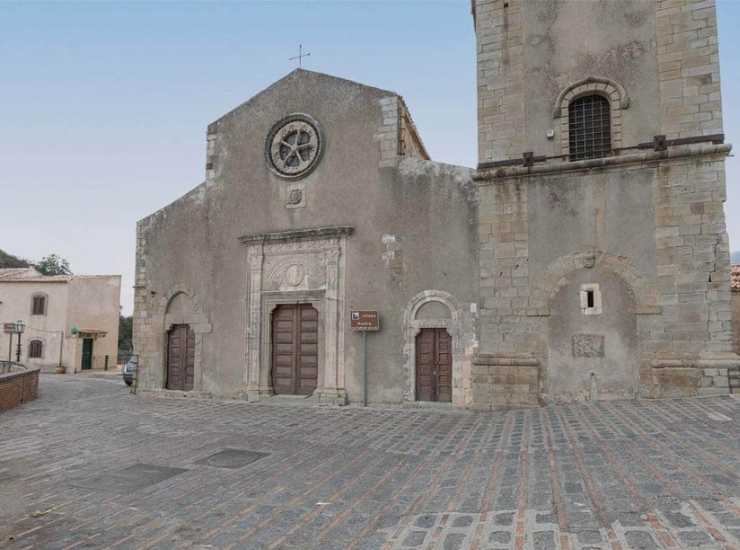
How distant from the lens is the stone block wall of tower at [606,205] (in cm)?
1014

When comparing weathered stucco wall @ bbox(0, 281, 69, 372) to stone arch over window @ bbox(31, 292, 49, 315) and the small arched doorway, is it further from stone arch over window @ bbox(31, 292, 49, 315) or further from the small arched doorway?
the small arched doorway

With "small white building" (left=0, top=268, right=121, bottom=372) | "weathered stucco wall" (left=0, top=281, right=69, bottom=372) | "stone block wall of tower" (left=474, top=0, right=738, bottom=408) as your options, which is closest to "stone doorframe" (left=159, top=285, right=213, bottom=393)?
"stone block wall of tower" (left=474, top=0, right=738, bottom=408)

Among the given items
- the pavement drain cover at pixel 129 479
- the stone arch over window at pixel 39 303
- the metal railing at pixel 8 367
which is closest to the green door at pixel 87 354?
the stone arch over window at pixel 39 303

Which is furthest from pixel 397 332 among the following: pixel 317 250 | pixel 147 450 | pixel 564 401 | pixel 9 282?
pixel 9 282

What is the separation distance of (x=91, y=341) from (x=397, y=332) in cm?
2593

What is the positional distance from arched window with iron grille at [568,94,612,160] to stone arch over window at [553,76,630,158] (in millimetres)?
97

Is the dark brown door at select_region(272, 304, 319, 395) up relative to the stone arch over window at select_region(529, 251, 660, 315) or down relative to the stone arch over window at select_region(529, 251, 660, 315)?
down

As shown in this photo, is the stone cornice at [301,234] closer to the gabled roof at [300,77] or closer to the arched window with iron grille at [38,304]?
the gabled roof at [300,77]

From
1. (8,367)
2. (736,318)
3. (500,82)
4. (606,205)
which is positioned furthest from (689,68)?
(8,367)

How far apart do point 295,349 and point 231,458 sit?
6011mm

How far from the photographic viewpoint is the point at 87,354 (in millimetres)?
31422

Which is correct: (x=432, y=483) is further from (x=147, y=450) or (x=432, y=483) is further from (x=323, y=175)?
(x=323, y=175)

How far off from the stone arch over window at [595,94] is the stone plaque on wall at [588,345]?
380cm

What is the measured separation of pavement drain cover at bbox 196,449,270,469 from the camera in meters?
7.59
